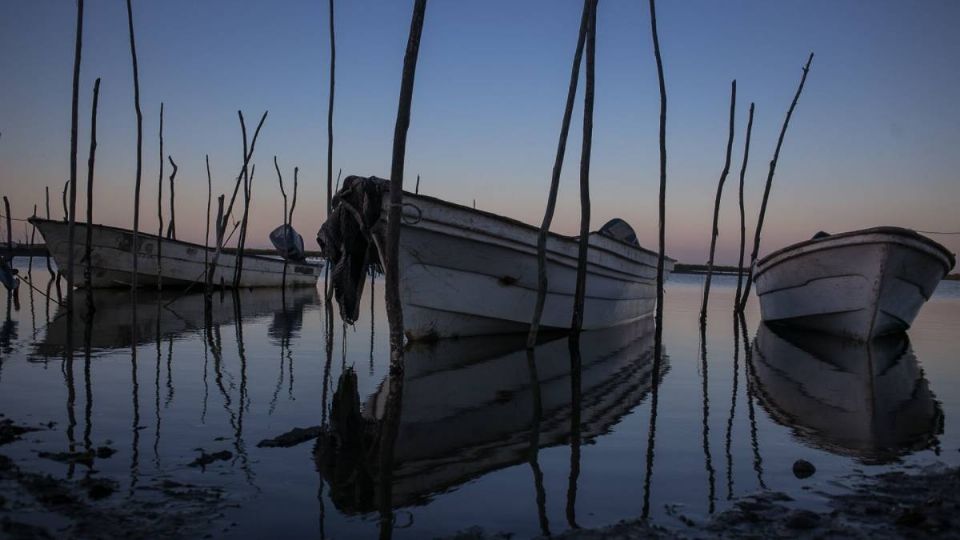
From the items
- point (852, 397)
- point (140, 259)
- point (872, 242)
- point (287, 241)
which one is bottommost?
point (852, 397)

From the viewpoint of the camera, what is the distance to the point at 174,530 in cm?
328

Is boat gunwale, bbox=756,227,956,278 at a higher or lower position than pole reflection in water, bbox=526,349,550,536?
higher

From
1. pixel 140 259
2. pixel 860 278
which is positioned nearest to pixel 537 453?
pixel 860 278

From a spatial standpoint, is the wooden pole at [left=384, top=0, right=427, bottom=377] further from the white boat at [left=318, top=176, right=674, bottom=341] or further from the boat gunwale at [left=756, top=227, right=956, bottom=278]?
the boat gunwale at [left=756, top=227, right=956, bottom=278]

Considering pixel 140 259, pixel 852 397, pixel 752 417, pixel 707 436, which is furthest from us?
pixel 140 259

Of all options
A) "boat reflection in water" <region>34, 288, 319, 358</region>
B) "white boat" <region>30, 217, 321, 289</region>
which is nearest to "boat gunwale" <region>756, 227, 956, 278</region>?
"boat reflection in water" <region>34, 288, 319, 358</region>

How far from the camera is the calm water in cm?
390

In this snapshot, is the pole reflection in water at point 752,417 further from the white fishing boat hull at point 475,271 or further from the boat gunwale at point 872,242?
the white fishing boat hull at point 475,271

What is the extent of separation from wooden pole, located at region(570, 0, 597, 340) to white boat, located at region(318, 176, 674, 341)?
0.48 m

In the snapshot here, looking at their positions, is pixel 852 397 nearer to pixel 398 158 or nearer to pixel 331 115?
pixel 398 158

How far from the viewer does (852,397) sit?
25.2 feet

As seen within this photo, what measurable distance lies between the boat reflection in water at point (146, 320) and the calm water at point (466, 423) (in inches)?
5.7

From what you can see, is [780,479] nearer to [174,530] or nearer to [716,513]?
[716,513]

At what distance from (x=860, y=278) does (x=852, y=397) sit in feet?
19.6
